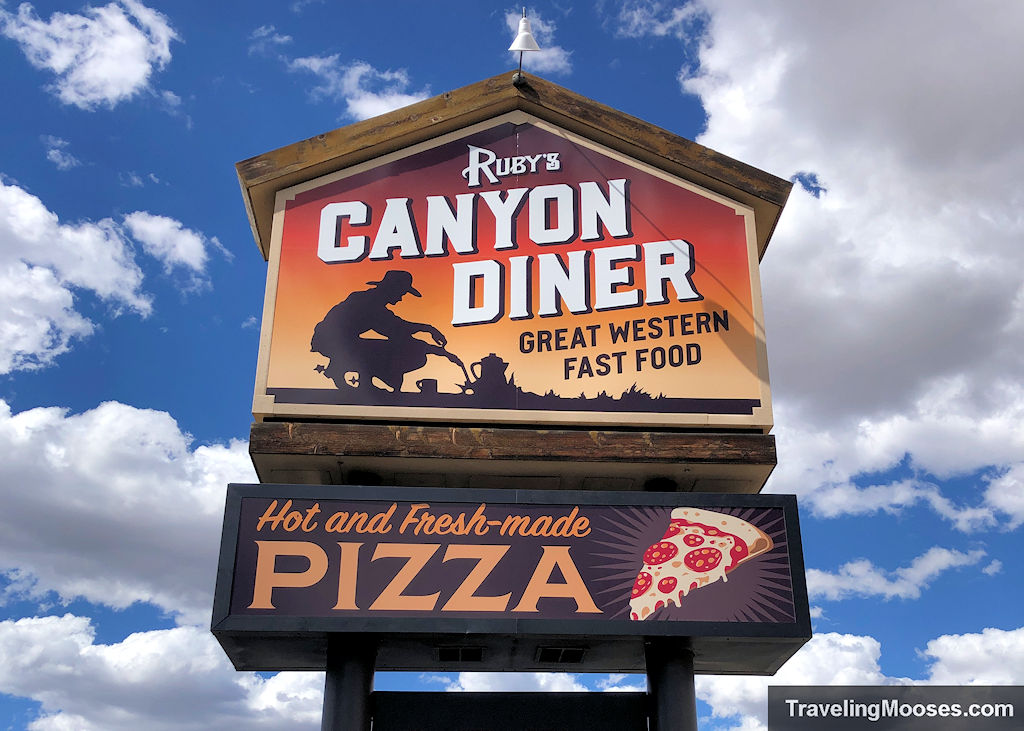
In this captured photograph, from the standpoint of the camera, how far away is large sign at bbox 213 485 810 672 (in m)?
9.43

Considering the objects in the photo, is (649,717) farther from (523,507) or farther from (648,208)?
(648,208)

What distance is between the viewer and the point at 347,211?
12.1m

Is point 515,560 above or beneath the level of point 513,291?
beneath

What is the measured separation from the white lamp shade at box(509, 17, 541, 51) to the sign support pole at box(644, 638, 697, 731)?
300 inches

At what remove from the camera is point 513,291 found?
11562 mm

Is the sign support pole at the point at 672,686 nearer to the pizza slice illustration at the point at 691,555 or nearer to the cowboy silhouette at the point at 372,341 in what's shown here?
the pizza slice illustration at the point at 691,555

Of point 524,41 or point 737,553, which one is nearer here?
point 737,553

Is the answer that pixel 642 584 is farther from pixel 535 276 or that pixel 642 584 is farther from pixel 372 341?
pixel 372 341

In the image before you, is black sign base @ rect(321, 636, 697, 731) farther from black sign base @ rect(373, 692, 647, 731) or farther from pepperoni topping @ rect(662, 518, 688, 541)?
pepperoni topping @ rect(662, 518, 688, 541)

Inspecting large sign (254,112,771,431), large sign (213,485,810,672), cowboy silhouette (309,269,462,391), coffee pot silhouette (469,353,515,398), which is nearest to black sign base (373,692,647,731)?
large sign (213,485,810,672)

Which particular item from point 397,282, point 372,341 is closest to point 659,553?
point 372,341

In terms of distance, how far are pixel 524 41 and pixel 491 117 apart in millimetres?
1073

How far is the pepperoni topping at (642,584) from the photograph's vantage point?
31.6ft

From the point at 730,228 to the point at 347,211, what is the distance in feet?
16.1
